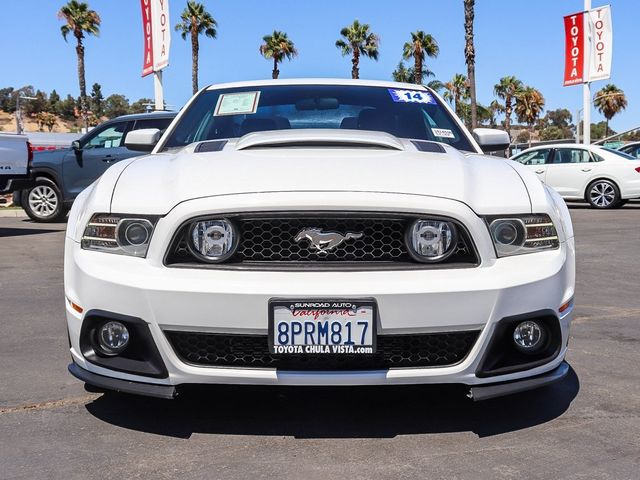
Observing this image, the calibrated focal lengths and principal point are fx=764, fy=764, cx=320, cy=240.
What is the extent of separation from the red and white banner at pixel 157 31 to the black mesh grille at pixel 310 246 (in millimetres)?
16960

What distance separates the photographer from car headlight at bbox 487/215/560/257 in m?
2.87

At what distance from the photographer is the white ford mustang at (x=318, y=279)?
268cm

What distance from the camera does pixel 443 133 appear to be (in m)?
4.18

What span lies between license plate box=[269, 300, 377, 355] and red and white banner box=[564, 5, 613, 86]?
24216 mm

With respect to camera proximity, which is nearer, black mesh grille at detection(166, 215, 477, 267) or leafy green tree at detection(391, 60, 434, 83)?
black mesh grille at detection(166, 215, 477, 267)

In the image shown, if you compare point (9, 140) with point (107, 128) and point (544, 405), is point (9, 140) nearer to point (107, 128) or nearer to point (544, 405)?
point (107, 128)

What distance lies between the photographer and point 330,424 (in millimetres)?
3105

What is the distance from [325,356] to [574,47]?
2465 centimetres

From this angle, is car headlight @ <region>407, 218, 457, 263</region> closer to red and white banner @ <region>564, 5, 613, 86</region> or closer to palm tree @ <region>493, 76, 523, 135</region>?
red and white banner @ <region>564, 5, 613, 86</region>

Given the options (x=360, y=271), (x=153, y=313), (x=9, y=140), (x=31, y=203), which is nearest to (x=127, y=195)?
(x=153, y=313)

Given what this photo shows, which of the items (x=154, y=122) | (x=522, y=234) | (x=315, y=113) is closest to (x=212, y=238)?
(x=522, y=234)

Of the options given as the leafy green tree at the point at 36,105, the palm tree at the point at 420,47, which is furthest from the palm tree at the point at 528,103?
the leafy green tree at the point at 36,105

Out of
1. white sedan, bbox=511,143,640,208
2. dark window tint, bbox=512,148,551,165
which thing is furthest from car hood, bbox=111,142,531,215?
dark window tint, bbox=512,148,551,165

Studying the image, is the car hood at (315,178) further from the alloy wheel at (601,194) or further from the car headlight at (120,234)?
the alloy wheel at (601,194)
